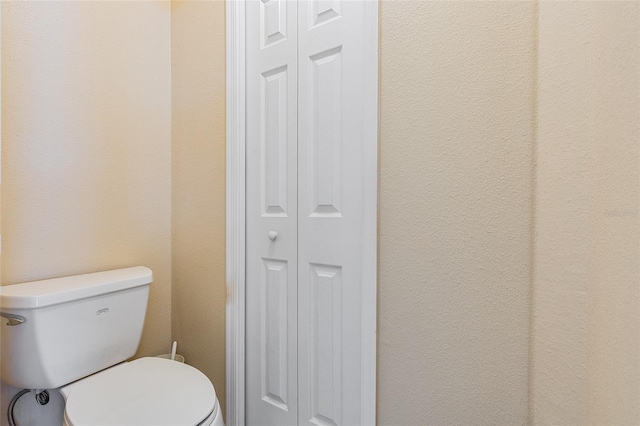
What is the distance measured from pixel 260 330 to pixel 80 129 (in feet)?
3.12

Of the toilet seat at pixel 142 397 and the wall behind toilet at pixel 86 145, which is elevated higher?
the wall behind toilet at pixel 86 145

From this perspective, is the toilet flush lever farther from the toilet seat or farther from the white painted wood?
the white painted wood

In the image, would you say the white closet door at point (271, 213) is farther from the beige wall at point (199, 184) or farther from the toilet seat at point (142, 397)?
the toilet seat at point (142, 397)

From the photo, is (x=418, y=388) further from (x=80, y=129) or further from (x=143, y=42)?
(x=143, y=42)

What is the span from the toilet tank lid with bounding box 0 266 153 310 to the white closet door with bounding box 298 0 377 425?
1.88ft

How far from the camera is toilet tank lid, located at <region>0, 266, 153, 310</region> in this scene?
950mm

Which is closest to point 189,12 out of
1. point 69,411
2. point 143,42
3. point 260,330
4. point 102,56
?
point 143,42

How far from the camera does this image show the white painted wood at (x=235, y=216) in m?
1.28

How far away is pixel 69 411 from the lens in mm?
847

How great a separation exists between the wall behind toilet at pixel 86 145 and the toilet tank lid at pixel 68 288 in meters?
0.10

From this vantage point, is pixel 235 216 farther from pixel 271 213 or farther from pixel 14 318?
pixel 14 318

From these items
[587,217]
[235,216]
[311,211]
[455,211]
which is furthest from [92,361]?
[587,217]

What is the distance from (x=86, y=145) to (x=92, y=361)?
725 mm

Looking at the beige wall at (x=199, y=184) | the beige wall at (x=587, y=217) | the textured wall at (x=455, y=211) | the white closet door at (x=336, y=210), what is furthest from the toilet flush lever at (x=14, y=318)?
the beige wall at (x=587, y=217)
